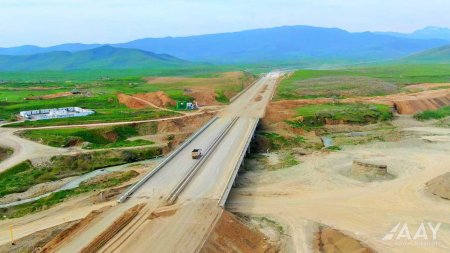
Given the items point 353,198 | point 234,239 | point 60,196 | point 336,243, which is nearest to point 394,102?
point 353,198

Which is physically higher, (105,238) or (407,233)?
(105,238)

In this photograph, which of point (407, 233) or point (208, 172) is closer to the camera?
point (407, 233)

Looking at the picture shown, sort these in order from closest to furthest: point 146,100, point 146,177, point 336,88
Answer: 1. point 146,177
2. point 146,100
3. point 336,88

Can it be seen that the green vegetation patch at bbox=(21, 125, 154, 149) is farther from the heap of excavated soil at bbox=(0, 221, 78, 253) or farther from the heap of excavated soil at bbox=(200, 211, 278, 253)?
the heap of excavated soil at bbox=(200, 211, 278, 253)

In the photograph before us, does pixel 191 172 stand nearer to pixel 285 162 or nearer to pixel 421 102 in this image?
pixel 285 162

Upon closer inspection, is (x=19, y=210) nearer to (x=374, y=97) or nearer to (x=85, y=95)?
(x=85, y=95)

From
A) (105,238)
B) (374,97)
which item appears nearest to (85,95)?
(374,97)
